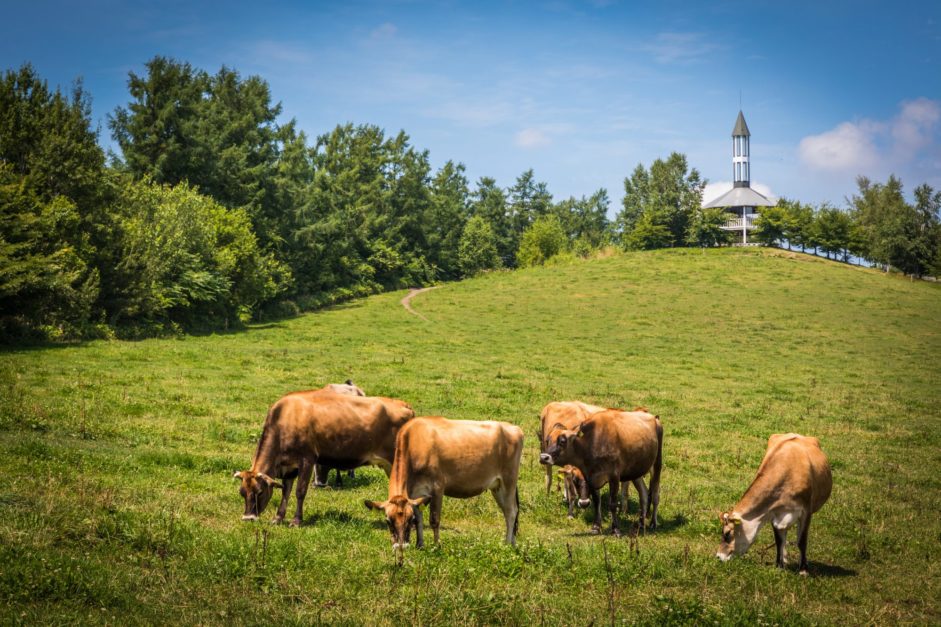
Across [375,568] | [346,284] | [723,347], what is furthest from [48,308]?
[346,284]

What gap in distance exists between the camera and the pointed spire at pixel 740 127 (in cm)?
12862

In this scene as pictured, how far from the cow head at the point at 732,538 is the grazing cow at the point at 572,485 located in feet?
9.57

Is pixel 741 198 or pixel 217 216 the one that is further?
pixel 741 198

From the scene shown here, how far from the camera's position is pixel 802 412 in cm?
2809

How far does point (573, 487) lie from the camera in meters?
14.8

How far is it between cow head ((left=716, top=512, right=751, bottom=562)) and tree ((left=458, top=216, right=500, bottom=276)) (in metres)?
99.4

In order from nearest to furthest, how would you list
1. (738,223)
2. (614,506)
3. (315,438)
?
(315,438), (614,506), (738,223)

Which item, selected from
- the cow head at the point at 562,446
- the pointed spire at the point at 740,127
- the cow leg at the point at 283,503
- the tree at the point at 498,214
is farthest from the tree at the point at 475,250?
the cow leg at the point at 283,503

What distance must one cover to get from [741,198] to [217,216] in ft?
285

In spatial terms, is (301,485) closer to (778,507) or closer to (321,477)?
(321,477)

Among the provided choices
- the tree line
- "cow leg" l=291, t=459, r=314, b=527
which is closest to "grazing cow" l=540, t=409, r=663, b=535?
"cow leg" l=291, t=459, r=314, b=527

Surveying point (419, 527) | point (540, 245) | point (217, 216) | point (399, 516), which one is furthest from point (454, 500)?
point (540, 245)

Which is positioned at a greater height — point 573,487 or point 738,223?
point 738,223

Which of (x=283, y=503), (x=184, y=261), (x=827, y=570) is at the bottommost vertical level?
(x=827, y=570)
